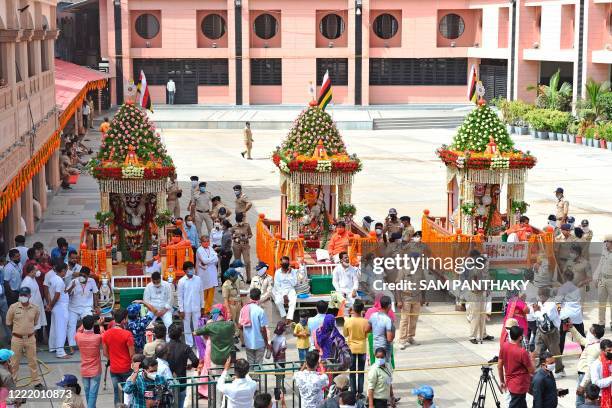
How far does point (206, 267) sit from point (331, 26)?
4412cm

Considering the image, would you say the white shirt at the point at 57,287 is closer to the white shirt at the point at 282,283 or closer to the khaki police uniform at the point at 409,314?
the white shirt at the point at 282,283

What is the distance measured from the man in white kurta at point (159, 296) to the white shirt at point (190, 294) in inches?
12.4

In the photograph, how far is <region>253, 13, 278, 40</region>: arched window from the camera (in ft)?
200

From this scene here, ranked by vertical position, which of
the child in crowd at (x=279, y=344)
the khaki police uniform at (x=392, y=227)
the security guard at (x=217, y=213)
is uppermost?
the security guard at (x=217, y=213)

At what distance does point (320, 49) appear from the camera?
2389 inches

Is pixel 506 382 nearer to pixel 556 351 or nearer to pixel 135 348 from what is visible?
pixel 556 351

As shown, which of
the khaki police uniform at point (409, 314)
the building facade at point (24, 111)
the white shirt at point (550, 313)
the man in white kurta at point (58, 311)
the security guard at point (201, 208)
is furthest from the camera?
the security guard at point (201, 208)

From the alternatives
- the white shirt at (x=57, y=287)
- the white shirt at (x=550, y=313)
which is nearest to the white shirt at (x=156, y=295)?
the white shirt at (x=57, y=287)

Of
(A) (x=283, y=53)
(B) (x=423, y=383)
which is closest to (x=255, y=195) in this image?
(B) (x=423, y=383)

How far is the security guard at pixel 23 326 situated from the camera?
49.4 feet

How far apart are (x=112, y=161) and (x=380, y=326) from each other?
783 cm

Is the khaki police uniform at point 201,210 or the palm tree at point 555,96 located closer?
the khaki police uniform at point 201,210

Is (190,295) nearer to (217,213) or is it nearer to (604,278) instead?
(217,213)

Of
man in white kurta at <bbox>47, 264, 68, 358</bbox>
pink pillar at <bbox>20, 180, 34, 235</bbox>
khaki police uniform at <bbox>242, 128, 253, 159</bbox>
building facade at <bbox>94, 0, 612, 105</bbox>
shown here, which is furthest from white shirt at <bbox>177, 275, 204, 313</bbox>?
building facade at <bbox>94, 0, 612, 105</bbox>
